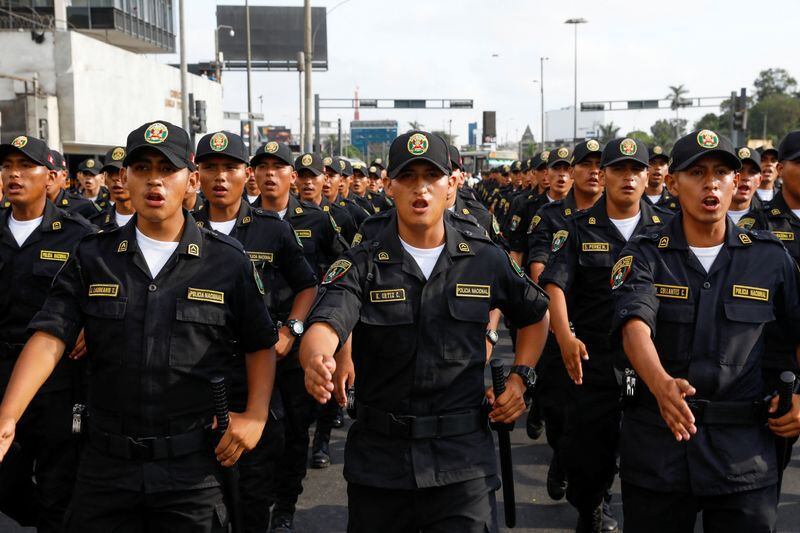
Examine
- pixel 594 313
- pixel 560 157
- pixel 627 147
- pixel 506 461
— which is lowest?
pixel 506 461

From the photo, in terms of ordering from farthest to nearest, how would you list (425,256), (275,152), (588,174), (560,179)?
(560,179) < (588,174) < (275,152) < (425,256)

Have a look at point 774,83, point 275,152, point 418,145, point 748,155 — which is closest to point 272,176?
point 275,152

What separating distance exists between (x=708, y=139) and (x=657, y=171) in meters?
6.49

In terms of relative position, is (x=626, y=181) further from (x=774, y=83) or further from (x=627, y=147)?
(x=774, y=83)

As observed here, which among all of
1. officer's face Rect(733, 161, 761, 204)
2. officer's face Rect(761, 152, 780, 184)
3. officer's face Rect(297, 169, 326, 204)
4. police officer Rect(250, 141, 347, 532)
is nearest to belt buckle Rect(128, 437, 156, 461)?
police officer Rect(250, 141, 347, 532)

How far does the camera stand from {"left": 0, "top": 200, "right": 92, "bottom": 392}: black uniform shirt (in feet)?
15.9

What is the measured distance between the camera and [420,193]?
11.6 ft

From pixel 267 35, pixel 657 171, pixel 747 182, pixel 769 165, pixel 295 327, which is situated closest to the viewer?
pixel 295 327

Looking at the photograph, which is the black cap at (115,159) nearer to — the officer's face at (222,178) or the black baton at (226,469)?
the officer's face at (222,178)

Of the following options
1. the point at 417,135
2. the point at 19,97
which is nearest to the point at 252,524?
the point at 417,135

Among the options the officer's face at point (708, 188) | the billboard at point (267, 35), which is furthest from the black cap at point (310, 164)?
the billboard at point (267, 35)

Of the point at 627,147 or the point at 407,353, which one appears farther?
the point at 627,147

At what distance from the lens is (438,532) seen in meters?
3.41

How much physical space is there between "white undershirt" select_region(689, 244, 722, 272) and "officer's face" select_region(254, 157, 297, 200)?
12.5ft
